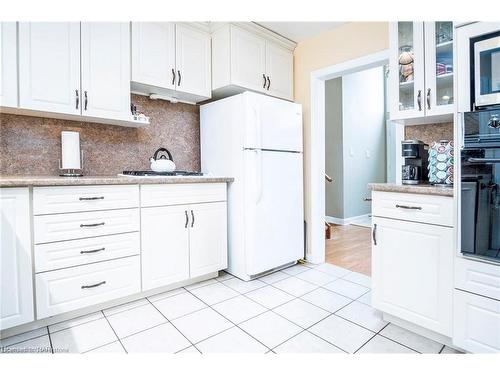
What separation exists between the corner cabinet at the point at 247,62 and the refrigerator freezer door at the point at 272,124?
281 mm

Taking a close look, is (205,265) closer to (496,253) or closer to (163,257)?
(163,257)

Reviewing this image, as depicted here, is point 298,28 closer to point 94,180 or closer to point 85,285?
point 94,180

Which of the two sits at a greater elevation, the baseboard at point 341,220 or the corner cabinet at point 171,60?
the corner cabinet at point 171,60

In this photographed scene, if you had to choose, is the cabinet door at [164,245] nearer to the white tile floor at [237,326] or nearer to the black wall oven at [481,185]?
the white tile floor at [237,326]

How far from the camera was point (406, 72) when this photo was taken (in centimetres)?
194

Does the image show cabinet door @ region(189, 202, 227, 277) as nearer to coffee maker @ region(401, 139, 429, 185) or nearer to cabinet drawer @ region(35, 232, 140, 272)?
cabinet drawer @ region(35, 232, 140, 272)

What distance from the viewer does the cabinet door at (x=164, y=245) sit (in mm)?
2078

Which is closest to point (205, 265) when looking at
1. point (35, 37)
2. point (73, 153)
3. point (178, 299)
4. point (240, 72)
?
point (178, 299)

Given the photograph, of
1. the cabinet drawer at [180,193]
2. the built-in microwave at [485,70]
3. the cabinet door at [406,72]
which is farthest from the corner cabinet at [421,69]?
the cabinet drawer at [180,193]

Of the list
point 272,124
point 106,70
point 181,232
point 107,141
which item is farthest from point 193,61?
point 181,232

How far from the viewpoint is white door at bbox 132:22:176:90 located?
225 cm

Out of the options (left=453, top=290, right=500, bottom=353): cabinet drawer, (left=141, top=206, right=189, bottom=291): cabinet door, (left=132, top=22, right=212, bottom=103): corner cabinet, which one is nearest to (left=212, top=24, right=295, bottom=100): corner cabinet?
(left=132, top=22, right=212, bottom=103): corner cabinet

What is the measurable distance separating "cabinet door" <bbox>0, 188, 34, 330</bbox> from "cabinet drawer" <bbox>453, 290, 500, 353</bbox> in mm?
2311

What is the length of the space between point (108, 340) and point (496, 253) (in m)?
2.02
